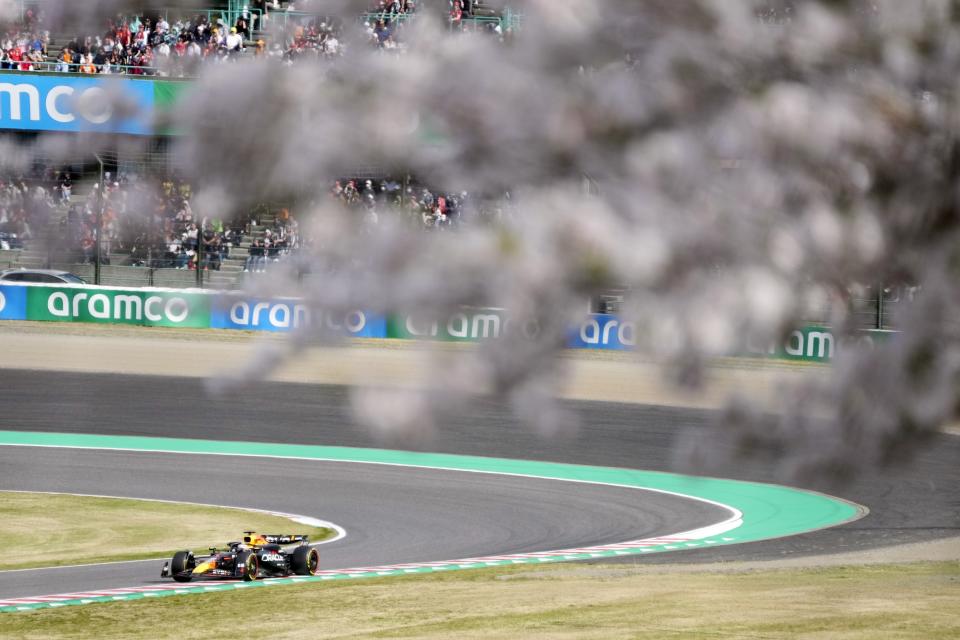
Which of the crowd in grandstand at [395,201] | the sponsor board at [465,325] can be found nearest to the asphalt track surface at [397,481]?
the crowd in grandstand at [395,201]

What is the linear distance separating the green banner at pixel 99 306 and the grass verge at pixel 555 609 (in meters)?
19.5

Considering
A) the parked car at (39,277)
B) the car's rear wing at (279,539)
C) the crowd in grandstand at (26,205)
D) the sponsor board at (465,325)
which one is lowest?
the car's rear wing at (279,539)

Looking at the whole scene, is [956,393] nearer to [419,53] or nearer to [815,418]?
[815,418]

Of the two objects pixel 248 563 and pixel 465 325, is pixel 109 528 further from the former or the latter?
pixel 465 325

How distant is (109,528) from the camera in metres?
14.1

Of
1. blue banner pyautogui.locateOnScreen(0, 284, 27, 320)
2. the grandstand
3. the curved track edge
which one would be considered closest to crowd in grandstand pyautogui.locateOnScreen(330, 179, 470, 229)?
the grandstand

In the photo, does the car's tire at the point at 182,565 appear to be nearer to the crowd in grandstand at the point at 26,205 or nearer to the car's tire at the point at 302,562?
the car's tire at the point at 302,562

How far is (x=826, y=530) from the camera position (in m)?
14.8

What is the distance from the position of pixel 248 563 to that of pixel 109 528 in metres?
3.25

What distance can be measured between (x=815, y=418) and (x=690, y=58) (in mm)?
782

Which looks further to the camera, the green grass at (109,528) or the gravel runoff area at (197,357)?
the gravel runoff area at (197,357)

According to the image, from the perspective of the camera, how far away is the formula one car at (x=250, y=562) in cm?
1133

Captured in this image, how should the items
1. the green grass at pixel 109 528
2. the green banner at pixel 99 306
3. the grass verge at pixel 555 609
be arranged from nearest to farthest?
the grass verge at pixel 555 609 → the green grass at pixel 109 528 → the green banner at pixel 99 306

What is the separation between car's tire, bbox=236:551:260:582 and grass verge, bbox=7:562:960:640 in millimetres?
433
